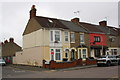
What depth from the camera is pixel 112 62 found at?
25.2 metres

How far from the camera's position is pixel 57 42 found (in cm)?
2739

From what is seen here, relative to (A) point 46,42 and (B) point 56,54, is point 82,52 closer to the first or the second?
(B) point 56,54

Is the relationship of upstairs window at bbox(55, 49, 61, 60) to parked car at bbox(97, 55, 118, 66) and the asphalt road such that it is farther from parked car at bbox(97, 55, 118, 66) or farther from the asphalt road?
the asphalt road

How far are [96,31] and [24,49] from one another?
1452 centimetres

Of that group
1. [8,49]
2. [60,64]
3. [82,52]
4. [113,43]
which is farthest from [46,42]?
[8,49]

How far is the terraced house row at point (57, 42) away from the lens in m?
26.9

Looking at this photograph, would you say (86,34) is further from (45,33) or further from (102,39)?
(45,33)

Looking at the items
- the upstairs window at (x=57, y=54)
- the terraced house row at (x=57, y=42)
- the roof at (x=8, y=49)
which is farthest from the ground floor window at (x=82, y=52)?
the roof at (x=8, y=49)

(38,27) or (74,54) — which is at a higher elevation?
(38,27)

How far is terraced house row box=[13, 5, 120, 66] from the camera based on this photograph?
2692 cm

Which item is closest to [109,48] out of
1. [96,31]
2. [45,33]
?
[96,31]

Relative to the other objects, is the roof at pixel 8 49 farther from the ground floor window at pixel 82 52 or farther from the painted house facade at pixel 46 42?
the ground floor window at pixel 82 52

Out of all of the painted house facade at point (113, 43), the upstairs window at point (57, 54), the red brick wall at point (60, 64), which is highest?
the painted house facade at point (113, 43)

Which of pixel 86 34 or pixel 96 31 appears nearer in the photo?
pixel 86 34
